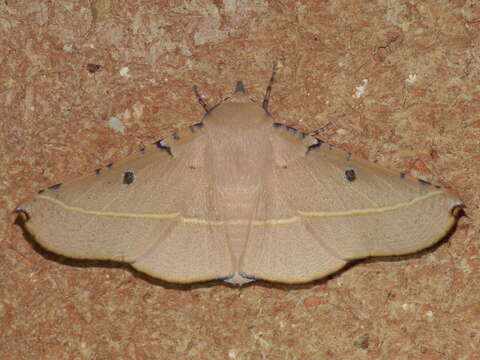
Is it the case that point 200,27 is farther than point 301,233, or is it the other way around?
point 200,27

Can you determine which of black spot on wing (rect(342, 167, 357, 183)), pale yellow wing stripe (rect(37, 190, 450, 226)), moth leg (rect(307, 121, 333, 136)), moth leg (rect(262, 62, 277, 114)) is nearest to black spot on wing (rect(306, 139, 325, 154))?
black spot on wing (rect(342, 167, 357, 183))

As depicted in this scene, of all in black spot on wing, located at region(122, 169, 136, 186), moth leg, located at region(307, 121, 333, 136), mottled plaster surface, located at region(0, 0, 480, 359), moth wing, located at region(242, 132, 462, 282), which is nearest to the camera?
moth wing, located at region(242, 132, 462, 282)

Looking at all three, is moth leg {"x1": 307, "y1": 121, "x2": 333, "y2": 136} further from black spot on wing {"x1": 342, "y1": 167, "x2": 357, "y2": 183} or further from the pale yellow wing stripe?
the pale yellow wing stripe

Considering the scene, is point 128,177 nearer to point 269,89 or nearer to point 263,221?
point 263,221

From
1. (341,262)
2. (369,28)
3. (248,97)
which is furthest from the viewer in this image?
(369,28)

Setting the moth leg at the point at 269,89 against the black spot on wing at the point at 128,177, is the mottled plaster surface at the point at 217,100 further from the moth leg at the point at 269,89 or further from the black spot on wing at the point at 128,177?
the black spot on wing at the point at 128,177

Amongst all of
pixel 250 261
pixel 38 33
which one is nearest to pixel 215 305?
pixel 250 261

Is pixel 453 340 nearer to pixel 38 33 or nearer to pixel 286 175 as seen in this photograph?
pixel 286 175

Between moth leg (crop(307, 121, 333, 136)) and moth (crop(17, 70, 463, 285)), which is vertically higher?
moth leg (crop(307, 121, 333, 136))
